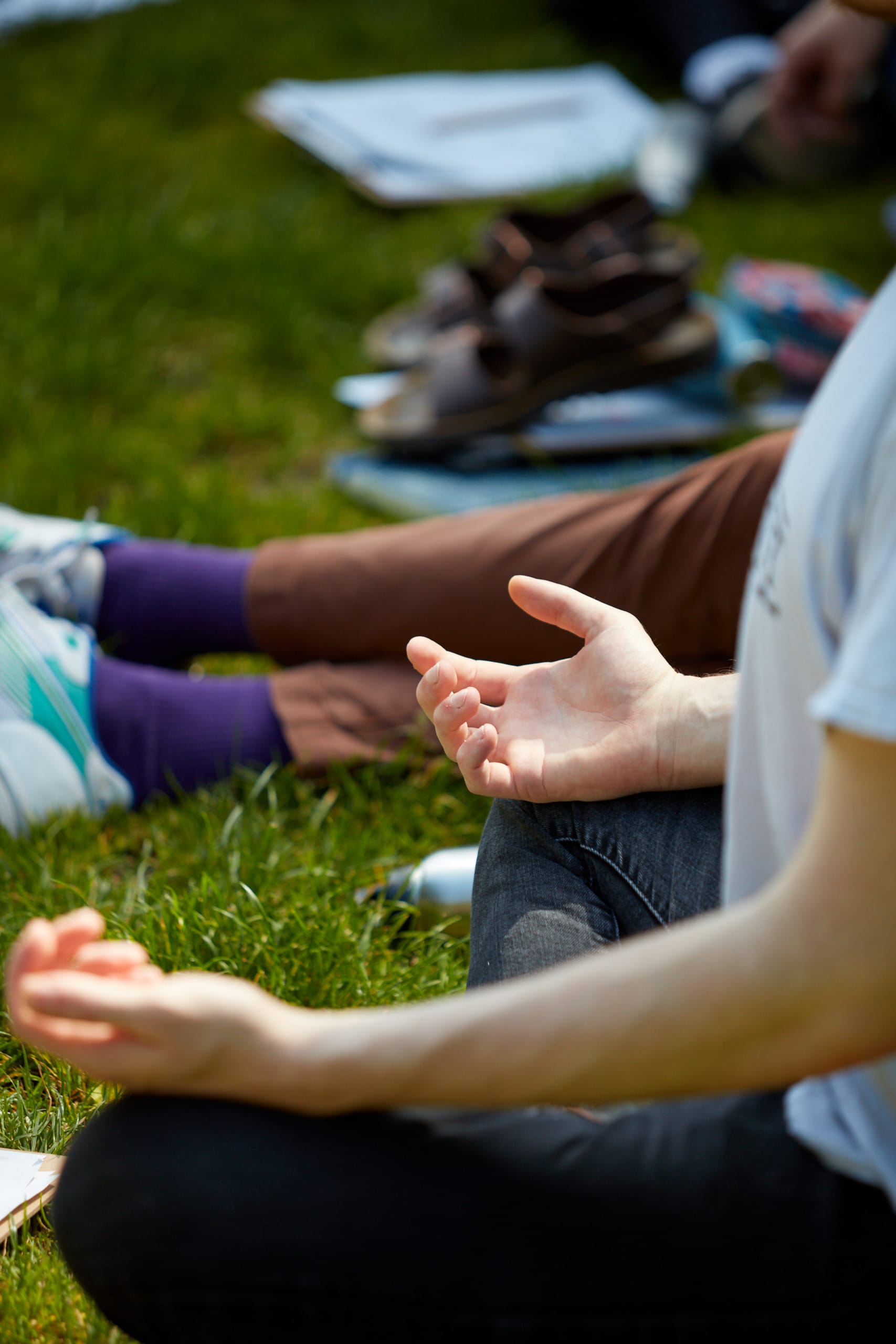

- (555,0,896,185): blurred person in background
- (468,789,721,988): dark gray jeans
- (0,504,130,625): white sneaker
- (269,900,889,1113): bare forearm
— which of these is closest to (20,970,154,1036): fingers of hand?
(269,900,889,1113): bare forearm

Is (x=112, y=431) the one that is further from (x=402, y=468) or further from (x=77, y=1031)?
(x=77, y=1031)

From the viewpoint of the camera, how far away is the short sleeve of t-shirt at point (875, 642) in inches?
21.9

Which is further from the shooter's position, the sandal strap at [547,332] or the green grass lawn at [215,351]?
the sandal strap at [547,332]

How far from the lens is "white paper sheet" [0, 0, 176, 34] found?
3771 millimetres

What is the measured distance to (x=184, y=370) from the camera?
2.48m

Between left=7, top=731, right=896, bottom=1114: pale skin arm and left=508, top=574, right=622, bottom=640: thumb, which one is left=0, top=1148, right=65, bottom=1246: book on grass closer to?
left=7, top=731, right=896, bottom=1114: pale skin arm

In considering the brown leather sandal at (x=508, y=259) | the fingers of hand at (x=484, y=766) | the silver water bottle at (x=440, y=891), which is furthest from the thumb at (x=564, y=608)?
the brown leather sandal at (x=508, y=259)

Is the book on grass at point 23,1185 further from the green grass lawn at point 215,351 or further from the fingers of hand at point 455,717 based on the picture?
the fingers of hand at point 455,717

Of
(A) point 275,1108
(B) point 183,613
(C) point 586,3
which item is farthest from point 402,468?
(C) point 586,3

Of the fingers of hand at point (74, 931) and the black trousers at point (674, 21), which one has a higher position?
the black trousers at point (674, 21)

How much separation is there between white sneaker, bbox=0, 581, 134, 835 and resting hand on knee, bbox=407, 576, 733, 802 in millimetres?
595

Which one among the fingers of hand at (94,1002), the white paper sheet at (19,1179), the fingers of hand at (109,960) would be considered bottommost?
the white paper sheet at (19,1179)

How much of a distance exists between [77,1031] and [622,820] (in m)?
0.46

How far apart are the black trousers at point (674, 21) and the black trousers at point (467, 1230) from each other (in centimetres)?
339
